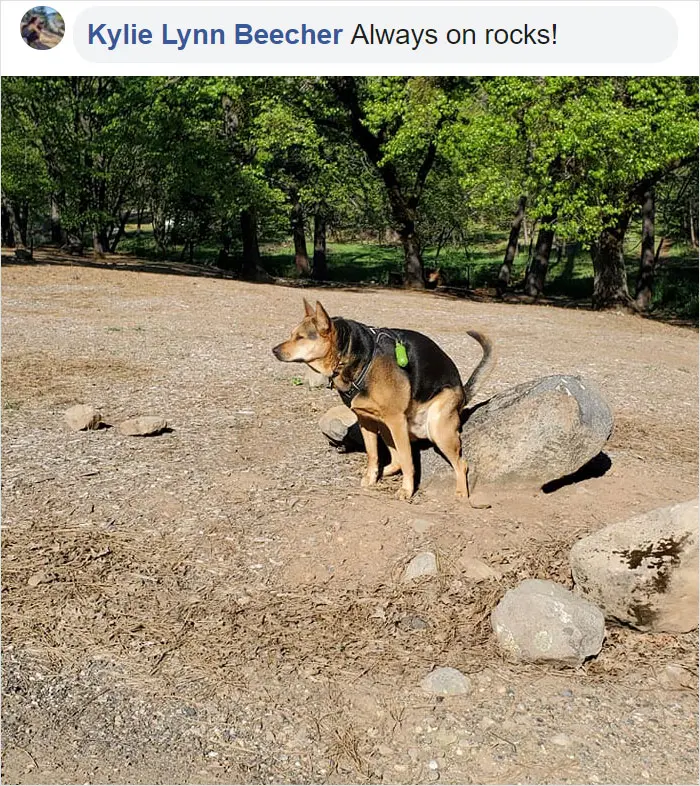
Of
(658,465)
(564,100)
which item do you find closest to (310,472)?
(658,465)

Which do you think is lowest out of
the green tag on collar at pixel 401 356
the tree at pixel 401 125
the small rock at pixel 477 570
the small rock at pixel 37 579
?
the small rock at pixel 477 570

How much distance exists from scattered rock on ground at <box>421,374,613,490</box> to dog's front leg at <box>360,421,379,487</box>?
57 centimetres

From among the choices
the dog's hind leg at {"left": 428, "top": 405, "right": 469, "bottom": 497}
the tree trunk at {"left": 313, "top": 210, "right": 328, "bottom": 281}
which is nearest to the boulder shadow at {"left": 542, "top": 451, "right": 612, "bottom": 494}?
the dog's hind leg at {"left": 428, "top": 405, "right": 469, "bottom": 497}

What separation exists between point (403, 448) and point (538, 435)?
3.76ft

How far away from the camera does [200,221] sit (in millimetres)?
43844

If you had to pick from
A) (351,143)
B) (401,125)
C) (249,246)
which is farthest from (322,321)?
(351,143)

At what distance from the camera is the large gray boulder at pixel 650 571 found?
5609 millimetres

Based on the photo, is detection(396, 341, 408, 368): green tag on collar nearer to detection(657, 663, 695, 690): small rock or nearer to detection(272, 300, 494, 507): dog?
detection(272, 300, 494, 507): dog

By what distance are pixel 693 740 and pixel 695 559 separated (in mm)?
1264

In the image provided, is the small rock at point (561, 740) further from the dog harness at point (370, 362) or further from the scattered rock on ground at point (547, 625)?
the dog harness at point (370, 362)

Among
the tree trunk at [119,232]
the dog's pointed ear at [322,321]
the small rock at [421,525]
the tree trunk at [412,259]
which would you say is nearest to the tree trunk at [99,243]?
the tree trunk at [119,232]

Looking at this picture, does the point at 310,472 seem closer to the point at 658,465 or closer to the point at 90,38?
the point at 658,465

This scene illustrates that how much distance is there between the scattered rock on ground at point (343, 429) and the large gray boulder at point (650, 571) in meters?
3.14

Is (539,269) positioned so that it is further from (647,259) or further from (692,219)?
(692,219)
